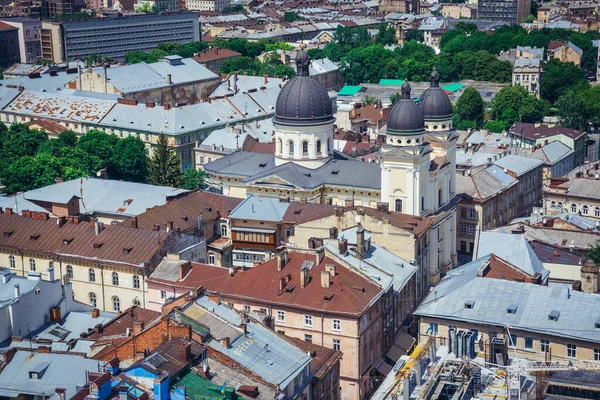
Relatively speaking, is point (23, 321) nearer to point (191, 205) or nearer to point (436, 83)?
point (191, 205)

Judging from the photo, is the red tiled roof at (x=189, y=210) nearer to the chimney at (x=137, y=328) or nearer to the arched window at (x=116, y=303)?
the arched window at (x=116, y=303)

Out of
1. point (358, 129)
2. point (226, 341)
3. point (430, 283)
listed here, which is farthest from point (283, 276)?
point (358, 129)

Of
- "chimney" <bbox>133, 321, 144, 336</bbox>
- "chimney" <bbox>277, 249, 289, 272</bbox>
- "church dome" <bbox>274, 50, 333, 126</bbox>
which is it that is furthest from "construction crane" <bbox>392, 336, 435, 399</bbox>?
"church dome" <bbox>274, 50, 333, 126</bbox>

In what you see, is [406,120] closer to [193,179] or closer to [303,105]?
[303,105]

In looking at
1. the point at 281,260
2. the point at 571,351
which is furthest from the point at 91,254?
the point at 571,351

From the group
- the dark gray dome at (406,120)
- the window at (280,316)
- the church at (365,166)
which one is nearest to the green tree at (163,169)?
the church at (365,166)

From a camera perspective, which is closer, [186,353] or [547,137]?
[186,353]

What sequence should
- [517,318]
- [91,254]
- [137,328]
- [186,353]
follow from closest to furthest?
1. [186,353]
2. [137,328]
3. [517,318]
4. [91,254]
